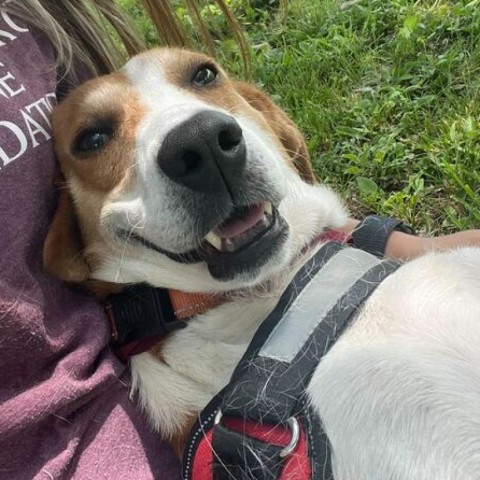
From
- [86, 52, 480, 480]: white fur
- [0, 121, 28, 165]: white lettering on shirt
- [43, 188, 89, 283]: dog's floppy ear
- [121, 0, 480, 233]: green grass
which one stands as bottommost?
[121, 0, 480, 233]: green grass

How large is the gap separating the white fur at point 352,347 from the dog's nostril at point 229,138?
11 cm

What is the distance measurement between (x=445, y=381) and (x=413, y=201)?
1723mm

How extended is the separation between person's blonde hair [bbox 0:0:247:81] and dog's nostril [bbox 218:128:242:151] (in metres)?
1.02

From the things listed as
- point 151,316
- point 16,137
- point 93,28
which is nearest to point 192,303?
point 151,316

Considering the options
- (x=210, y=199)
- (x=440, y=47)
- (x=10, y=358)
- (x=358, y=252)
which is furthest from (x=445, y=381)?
(x=440, y=47)

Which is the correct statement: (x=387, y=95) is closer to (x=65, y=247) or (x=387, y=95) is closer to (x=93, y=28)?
(x=93, y=28)

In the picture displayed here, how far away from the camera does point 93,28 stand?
3158 mm

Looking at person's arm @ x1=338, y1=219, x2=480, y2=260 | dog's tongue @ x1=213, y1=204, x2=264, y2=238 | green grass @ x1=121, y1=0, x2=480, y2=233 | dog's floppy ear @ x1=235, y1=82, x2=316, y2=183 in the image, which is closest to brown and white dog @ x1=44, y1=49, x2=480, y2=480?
dog's tongue @ x1=213, y1=204, x2=264, y2=238

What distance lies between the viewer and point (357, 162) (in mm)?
3885

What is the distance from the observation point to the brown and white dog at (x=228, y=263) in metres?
1.98

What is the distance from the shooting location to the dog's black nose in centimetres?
207

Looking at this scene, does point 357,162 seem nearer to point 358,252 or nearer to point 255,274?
point 358,252

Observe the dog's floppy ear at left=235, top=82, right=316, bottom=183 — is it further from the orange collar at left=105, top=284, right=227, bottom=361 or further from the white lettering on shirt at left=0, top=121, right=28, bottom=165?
the white lettering on shirt at left=0, top=121, right=28, bottom=165

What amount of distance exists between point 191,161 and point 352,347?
72 cm
